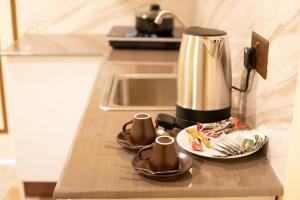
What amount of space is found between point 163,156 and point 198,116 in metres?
0.30

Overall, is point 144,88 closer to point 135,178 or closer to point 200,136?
point 200,136

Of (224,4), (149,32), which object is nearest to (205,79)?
(224,4)

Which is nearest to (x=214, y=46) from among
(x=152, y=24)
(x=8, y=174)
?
(x=152, y=24)

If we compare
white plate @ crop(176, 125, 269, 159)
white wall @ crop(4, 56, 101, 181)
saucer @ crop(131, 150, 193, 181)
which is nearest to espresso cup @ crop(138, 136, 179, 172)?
saucer @ crop(131, 150, 193, 181)

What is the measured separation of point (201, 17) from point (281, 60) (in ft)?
4.61

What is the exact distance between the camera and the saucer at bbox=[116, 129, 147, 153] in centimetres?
111

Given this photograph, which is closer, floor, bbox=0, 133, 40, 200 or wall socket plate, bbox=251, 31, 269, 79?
wall socket plate, bbox=251, 31, 269, 79

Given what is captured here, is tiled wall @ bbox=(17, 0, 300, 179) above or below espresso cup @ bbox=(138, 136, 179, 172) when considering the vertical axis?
above

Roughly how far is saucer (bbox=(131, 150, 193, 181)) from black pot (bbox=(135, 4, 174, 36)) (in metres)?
1.32

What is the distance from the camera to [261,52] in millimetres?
1117

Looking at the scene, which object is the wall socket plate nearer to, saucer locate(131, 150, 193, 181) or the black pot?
saucer locate(131, 150, 193, 181)

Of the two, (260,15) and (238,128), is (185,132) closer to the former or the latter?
(238,128)

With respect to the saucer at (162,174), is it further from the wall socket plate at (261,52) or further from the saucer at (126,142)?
the wall socket plate at (261,52)

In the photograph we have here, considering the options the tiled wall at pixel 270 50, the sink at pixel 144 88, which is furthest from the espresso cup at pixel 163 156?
the sink at pixel 144 88
